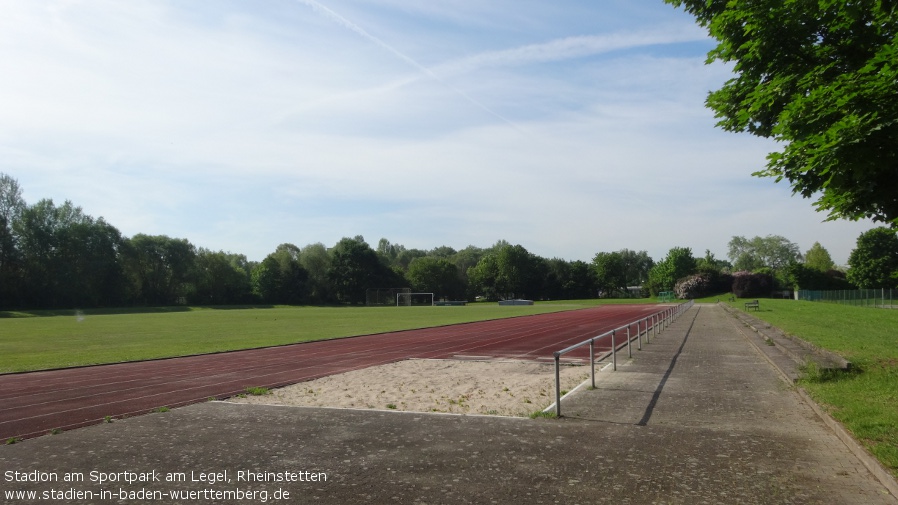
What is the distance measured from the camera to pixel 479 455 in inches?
262

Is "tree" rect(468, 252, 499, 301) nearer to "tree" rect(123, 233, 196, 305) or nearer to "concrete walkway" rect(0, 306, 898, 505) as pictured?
"tree" rect(123, 233, 196, 305)

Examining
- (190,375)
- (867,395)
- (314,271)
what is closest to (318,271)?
(314,271)

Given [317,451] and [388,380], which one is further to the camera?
[388,380]

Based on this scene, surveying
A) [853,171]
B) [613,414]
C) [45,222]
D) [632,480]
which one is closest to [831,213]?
[853,171]

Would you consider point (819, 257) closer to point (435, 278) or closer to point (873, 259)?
point (873, 259)

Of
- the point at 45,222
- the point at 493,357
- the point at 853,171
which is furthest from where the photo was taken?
the point at 45,222

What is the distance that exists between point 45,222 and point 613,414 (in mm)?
99463

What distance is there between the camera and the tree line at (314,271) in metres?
84.8

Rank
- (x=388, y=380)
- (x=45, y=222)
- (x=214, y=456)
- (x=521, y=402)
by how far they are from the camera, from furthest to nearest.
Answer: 1. (x=45, y=222)
2. (x=388, y=380)
3. (x=521, y=402)
4. (x=214, y=456)

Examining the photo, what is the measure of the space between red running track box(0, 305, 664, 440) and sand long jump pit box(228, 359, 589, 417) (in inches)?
45.4

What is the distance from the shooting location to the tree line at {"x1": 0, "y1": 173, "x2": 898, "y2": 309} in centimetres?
8475

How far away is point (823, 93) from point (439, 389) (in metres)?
7.92

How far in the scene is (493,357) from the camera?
18125 mm

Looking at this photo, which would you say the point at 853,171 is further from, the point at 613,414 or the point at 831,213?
the point at 613,414
